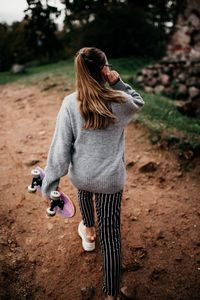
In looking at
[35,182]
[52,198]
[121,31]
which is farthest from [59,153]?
[121,31]

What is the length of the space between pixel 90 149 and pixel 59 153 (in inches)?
8.7

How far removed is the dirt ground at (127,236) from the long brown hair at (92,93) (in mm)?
1500

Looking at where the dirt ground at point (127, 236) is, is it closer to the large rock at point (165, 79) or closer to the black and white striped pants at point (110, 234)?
the black and white striped pants at point (110, 234)

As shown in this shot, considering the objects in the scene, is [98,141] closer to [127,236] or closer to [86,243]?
[86,243]

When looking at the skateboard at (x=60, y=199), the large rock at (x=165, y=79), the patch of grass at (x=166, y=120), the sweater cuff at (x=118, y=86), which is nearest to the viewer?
the sweater cuff at (x=118, y=86)

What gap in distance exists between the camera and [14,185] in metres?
4.01

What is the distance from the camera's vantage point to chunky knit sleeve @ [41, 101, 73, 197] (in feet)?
7.13

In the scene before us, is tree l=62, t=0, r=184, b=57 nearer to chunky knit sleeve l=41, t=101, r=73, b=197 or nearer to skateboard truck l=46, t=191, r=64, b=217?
chunky knit sleeve l=41, t=101, r=73, b=197

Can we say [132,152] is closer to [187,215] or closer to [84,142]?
[187,215]

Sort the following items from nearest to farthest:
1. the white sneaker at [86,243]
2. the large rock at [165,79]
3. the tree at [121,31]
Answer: the white sneaker at [86,243] → the large rock at [165,79] → the tree at [121,31]

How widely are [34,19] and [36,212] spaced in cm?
216

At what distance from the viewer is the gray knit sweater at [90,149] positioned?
2.15 m

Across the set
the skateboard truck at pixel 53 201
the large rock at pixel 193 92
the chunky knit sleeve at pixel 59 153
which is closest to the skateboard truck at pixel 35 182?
the chunky knit sleeve at pixel 59 153

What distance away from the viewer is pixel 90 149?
218cm
